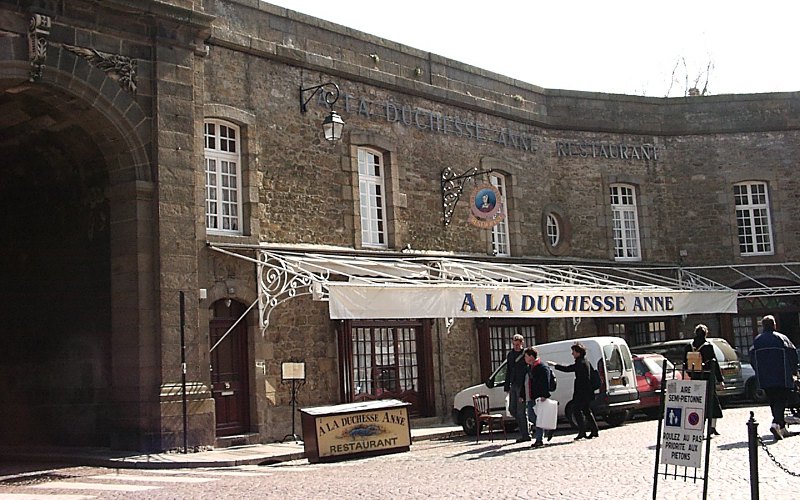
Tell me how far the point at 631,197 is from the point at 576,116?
2527 mm

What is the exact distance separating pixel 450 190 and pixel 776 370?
959 centimetres

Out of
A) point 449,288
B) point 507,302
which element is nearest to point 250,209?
point 449,288

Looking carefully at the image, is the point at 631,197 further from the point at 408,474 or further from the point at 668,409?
the point at 668,409

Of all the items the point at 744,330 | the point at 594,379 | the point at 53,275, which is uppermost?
the point at 53,275

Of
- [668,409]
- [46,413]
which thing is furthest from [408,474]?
[46,413]

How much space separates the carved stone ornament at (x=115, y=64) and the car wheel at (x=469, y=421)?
24.5ft

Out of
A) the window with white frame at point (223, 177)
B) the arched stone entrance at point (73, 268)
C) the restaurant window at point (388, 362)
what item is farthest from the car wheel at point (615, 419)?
the arched stone entrance at point (73, 268)

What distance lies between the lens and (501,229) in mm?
21812

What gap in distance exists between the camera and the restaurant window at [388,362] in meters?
17.4

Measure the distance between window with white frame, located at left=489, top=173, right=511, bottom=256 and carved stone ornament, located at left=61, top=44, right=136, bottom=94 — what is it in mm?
9428

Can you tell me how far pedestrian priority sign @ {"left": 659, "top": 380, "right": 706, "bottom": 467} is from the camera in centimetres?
743

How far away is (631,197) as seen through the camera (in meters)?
24.2

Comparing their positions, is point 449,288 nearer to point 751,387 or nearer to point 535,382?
point 535,382

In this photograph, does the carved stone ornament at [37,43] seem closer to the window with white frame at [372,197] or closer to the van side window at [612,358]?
the window with white frame at [372,197]
